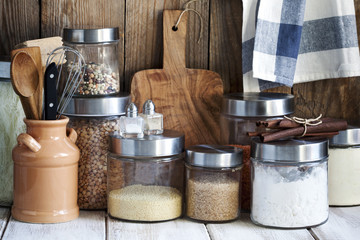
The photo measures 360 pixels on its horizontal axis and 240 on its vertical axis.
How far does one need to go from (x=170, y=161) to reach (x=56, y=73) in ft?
0.91

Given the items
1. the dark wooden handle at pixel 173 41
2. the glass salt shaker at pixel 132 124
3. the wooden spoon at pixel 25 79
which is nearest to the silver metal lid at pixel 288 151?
the glass salt shaker at pixel 132 124

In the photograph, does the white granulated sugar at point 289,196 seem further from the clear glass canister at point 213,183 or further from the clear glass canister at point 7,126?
the clear glass canister at point 7,126

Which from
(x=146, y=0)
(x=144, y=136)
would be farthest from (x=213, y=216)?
(x=146, y=0)

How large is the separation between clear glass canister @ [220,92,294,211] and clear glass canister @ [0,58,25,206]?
432 mm

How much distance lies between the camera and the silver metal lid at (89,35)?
123cm

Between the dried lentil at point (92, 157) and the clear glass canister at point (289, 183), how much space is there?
30 centimetres

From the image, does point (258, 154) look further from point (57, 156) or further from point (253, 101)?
point (57, 156)

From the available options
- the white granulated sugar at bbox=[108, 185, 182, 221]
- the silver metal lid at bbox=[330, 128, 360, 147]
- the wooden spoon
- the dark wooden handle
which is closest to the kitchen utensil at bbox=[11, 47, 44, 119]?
the wooden spoon

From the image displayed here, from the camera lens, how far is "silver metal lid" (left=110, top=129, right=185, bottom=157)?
1154mm

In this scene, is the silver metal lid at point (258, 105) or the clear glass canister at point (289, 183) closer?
the clear glass canister at point (289, 183)

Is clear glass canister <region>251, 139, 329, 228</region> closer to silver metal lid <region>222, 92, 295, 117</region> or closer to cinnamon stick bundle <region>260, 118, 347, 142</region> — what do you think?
cinnamon stick bundle <region>260, 118, 347, 142</region>

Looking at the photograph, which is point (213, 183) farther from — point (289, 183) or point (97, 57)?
point (97, 57)

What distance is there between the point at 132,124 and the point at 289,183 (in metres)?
0.32

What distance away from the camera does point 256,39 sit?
1.35 m
